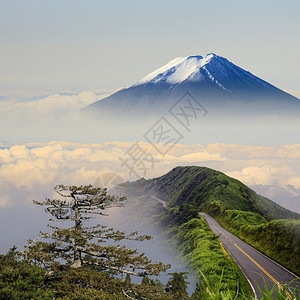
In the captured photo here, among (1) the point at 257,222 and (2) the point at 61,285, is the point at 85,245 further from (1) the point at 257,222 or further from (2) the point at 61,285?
(1) the point at 257,222

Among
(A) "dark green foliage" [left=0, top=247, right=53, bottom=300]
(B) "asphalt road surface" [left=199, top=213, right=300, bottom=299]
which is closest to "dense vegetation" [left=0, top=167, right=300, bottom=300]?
(A) "dark green foliage" [left=0, top=247, right=53, bottom=300]

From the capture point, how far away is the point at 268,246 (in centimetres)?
4500

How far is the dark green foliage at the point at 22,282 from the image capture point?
19.5 metres

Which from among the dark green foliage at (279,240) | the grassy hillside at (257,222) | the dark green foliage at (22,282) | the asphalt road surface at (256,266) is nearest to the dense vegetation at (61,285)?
the dark green foliage at (22,282)

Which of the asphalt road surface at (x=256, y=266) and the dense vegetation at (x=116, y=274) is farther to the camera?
the asphalt road surface at (x=256, y=266)

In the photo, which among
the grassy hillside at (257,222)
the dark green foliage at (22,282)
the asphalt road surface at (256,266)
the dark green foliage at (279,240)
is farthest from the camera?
the grassy hillside at (257,222)

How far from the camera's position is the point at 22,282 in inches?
805

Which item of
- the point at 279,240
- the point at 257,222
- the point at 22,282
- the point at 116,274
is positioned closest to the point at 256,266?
the point at 279,240

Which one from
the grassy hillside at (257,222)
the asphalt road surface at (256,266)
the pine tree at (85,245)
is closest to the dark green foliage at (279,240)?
the grassy hillside at (257,222)

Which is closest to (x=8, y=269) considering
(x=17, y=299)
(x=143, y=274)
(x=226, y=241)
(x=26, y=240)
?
(x=17, y=299)

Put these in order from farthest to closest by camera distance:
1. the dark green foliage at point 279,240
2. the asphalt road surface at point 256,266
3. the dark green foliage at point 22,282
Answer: the dark green foliage at point 279,240, the asphalt road surface at point 256,266, the dark green foliage at point 22,282

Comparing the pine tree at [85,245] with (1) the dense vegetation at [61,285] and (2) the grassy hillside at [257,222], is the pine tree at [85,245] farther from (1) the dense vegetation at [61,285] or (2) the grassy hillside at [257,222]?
(2) the grassy hillside at [257,222]

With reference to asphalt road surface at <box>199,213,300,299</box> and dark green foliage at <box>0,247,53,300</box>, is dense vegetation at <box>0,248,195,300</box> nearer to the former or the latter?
dark green foliage at <box>0,247,53,300</box>

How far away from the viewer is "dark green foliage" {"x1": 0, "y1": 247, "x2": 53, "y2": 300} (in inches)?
766
